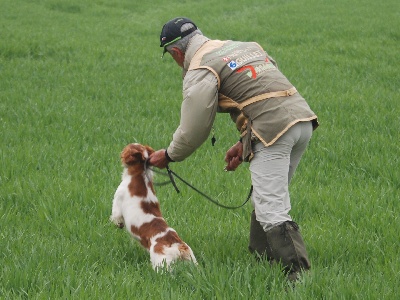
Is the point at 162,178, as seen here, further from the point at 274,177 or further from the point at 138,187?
the point at 274,177

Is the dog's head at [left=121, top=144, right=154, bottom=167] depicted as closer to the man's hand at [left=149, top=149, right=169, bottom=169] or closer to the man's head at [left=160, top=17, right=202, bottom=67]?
the man's hand at [left=149, top=149, right=169, bottom=169]

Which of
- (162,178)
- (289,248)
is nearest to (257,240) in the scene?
(289,248)

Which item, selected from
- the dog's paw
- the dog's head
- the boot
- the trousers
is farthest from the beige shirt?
the dog's paw

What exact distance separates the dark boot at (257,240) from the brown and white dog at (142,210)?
588 mm

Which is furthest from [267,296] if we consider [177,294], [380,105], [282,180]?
[380,105]

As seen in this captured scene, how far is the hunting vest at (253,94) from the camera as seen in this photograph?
394 cm

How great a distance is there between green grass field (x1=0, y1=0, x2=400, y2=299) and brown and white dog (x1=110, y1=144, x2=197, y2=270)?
0.17 m

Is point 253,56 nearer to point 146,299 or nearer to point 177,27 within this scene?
point 177,27

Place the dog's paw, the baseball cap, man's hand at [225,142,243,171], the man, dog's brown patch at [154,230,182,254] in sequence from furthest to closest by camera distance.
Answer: the dog's paw, man's hand at [225,142,243,171], the baseball cap, dog's brown patch at [154,230,182,254], the man

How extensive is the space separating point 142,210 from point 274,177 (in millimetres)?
963

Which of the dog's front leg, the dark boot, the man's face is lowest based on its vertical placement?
the dark boot

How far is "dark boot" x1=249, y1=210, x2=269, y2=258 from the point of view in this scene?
4.37 m

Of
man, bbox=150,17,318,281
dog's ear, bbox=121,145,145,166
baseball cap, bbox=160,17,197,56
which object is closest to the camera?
man, bbox=150,17,318,281

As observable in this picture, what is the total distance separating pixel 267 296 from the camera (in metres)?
3.59
